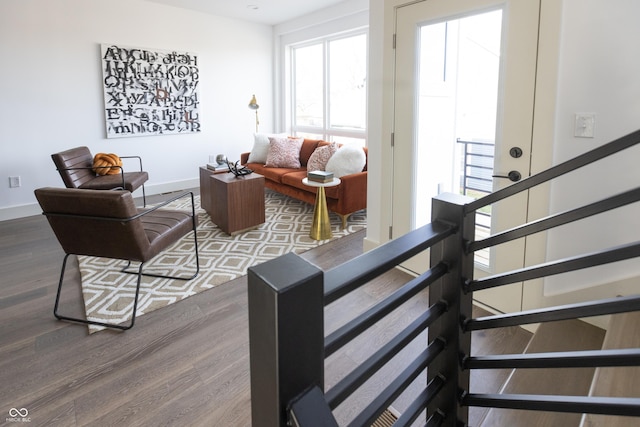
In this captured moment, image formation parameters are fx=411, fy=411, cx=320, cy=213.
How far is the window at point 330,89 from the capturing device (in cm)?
575

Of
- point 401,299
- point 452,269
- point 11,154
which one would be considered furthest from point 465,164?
point 11,154

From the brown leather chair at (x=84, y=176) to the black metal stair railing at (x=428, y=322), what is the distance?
12.9 ft

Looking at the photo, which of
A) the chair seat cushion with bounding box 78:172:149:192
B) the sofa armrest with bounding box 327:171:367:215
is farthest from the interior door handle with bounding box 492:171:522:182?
the chair seat cushion with bounding box 78:172:149:192

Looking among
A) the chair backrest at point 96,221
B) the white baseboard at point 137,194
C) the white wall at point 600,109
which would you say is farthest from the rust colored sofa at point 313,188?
the white wall at point 600,109

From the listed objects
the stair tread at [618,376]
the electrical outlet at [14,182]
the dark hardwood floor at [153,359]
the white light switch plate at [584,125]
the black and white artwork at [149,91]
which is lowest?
the dark hardwood floor at [153,359]

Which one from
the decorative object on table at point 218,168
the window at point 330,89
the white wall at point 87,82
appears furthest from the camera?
the window at point 330,89

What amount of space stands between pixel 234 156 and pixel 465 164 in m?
4.75

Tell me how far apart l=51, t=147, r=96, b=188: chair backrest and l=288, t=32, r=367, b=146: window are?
3.15 m

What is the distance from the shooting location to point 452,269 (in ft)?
3.37

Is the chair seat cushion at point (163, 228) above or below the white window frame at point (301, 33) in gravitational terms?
below

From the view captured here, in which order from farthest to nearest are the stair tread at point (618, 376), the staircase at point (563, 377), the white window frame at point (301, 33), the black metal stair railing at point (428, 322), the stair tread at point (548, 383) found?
the white window frame at point (301, 33) < the stair tread at point (548, 383) < the staircase at point (563, 377) < the stair tread at point (618, 376) < the black metal stair railing at point (428, 322)

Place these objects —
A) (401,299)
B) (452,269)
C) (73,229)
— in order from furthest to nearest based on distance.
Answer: (73,229) → (452,269) → (401,299)

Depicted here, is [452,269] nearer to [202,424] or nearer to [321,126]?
[202,424]

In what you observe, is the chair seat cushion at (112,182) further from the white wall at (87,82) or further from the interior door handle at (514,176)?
the interior door handle at (514,176)
